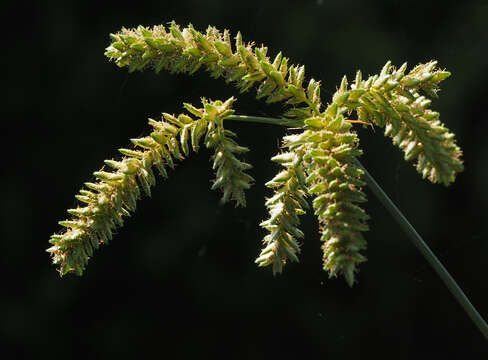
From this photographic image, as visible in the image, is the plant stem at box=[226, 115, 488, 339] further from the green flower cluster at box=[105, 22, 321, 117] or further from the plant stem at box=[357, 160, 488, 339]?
the green flower cluster at box=[105, 22, 321, 117]

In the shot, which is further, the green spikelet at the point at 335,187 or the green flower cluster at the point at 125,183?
the green flower cluster at the point at 125,183

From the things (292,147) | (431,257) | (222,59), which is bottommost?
(431,257)

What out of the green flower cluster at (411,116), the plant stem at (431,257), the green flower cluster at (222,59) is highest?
the green flower cluster at (222,59)

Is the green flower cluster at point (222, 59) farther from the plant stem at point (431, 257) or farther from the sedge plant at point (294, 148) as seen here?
the plant stem at point (431, 257)

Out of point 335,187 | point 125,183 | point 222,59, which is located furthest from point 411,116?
point 125,183

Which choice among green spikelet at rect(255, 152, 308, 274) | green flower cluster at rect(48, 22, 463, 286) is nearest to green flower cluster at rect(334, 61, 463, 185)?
green flower cluster at rect(48, 22, 463, 286)

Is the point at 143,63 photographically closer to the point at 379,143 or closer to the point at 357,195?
the point at 357,195

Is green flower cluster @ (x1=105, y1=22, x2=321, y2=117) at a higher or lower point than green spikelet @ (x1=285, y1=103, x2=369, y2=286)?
higher

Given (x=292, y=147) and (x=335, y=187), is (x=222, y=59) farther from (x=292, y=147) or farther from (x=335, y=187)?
(x=335, y=187)

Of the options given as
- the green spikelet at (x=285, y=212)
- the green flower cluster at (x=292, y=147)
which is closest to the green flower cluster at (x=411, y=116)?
the green flower cluster at (x=292, y=147)
